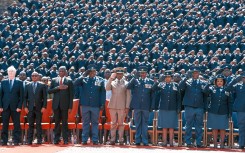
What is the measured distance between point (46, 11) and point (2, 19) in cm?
197

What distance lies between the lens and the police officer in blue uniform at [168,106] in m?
15.4

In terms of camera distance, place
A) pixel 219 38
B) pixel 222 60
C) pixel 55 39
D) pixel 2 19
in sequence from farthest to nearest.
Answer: pixel 2 19 < pixel 55 39 < pixel 219 38 < pixel 222 60

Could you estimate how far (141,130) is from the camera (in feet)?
50.9

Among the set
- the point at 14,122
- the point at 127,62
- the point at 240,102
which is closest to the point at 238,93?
the point at 240,102

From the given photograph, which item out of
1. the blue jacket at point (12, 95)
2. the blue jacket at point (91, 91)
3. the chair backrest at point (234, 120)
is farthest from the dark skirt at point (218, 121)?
the blue jacket at point (12, 95)

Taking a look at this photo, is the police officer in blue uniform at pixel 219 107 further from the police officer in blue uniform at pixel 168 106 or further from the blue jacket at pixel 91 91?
the blue jacket at pixel 91 91

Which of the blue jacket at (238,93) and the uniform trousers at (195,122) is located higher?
the blue jacket at (238,93)

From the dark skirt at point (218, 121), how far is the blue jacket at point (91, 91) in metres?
2.47

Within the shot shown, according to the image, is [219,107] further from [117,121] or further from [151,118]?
[117,121]

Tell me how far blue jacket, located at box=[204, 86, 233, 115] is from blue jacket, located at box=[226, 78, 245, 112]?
122 mm

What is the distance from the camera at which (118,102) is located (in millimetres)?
15602

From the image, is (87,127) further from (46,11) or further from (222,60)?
(46,11)

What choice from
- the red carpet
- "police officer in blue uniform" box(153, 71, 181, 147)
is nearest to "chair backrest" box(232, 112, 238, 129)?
the red carpet

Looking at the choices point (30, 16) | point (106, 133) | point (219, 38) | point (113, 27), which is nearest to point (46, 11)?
point (30, 16)
